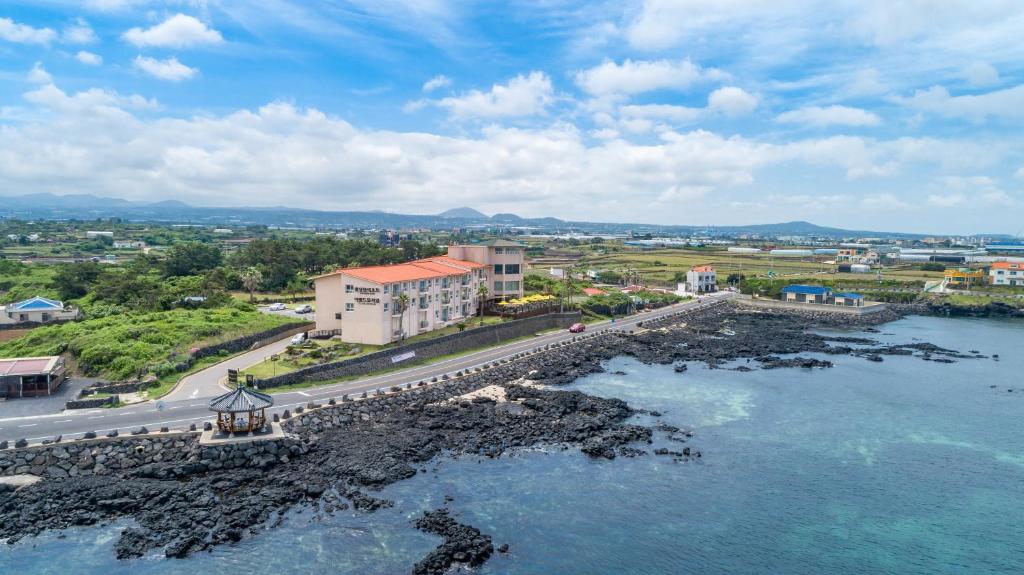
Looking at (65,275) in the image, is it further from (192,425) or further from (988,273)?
(988,273)

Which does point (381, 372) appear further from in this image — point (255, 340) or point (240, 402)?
point (240, 402)

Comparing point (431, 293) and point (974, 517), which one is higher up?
point (431, 293)

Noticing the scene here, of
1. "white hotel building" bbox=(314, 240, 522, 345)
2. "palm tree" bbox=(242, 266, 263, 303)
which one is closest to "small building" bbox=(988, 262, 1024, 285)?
"white hotel building" bbox=(314, 240, 522, 345)

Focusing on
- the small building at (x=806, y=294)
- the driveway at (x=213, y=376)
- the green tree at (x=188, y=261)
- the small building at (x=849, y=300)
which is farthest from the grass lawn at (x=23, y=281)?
the small building at (x=849, y=300)

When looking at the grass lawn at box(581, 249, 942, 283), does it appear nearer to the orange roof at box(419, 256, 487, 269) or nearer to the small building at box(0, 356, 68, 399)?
the orange roof at box(419, 256, 487, 269)

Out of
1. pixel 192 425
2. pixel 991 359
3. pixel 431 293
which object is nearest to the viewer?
pixel 192 425

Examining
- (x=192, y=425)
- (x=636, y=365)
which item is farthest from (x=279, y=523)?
(x=636, y=365)

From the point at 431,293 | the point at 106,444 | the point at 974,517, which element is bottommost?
the point at 974,517
